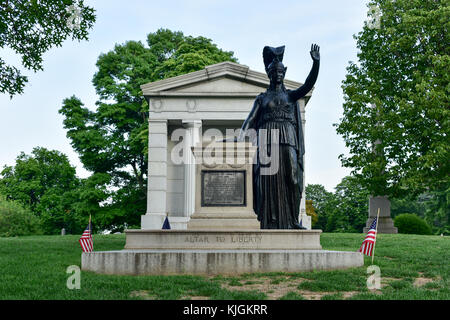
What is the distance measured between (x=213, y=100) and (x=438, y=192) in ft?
98.7

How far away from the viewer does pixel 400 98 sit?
24.9 meters

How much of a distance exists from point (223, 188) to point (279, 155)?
1416mm

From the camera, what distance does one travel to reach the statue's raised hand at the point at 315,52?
9.83 meters

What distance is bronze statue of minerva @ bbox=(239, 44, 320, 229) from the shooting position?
32.9 feet

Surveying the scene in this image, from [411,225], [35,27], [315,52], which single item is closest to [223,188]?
[315,52]

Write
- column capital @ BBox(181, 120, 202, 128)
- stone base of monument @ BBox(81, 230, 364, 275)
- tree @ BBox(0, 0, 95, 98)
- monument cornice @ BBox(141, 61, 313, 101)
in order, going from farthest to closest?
column capital @ BBox(181, 120, 202, 128), monument cornice @ BBox(141, 61, 313, 101), tree @ BBox(0, 0, 95, 98), stone base of monument @ BBox(81, 230, 364, 275)

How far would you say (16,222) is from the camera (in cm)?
4044

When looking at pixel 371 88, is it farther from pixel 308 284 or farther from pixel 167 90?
pixel 308 284

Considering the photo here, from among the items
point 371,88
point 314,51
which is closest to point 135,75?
point 371,88

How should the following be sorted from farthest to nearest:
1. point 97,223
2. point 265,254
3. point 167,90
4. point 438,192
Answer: point 438,192, point 97,223, point 167,90, point 265,254

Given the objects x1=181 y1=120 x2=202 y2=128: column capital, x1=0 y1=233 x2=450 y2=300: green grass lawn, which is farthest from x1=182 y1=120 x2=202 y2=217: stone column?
x1=0 y1=233 x2=450 y2=300: green grass lawn

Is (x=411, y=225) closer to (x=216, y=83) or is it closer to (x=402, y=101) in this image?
(x=402, y=101)

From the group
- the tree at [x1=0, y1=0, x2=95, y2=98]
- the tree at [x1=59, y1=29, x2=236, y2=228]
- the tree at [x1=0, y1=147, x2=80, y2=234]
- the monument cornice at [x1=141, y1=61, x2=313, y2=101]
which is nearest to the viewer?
the tree at [x1=0, y1=0, x2=95, y2=98]

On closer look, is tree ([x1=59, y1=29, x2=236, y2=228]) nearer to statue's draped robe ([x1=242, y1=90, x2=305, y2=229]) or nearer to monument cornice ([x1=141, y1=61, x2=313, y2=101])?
monument cornice ([x1=141, y1=61, x2=313, y2=101])
